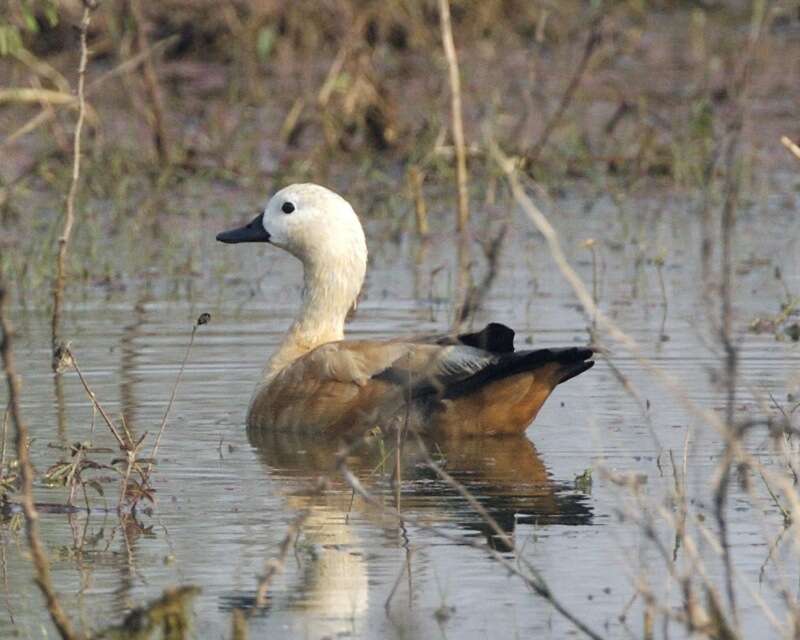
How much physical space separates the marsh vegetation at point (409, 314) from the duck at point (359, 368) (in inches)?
4.2

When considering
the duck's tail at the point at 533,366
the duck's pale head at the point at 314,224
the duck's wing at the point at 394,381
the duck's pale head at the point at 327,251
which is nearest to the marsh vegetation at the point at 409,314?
the duck's wing at the point at 394,381

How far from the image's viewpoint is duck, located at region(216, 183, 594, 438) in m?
7.67

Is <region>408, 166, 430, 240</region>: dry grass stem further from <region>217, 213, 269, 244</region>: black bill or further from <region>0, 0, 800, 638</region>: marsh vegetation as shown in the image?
<region>217, 213, 269, 244</region>: black bill

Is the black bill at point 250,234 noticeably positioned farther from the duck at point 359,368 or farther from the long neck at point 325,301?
the long neck at point 325,301

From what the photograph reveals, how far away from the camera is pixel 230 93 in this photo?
16.2 m

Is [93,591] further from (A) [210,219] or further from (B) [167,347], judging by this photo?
(A) [210,219]

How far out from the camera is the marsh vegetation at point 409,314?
17.6 feet

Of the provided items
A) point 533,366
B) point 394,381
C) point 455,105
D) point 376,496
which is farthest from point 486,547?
point 455,105

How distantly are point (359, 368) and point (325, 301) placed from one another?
0.88 meters

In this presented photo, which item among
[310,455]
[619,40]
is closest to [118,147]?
[619,40]

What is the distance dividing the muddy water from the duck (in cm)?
13

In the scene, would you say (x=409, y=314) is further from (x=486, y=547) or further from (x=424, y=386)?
(x=486, y=547)

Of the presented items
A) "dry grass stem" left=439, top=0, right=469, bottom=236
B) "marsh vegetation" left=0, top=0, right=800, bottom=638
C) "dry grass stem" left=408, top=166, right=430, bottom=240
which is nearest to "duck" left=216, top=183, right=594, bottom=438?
"marsh vegetation" left=0, top=0, right=800, bottom=638

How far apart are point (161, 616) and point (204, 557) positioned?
132 centimetres
